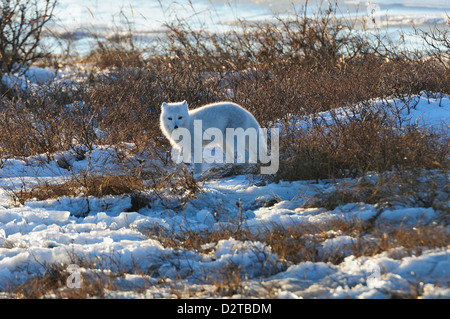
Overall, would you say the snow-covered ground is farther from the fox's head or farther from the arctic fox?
the fox's head

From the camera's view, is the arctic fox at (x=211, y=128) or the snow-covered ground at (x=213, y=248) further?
the arctic fox at (x=211, y=128)

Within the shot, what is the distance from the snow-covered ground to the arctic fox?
0.43m

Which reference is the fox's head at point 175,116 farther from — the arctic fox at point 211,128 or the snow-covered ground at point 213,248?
the snow-covered ground at point 213,248

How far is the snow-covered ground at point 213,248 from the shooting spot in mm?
2564

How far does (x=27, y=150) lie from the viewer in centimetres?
554

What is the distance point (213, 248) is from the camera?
3.15 meters

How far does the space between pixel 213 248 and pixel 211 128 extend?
1.94m

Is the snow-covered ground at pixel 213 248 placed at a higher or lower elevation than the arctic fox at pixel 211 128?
lower

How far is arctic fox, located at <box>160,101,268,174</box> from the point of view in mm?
4703

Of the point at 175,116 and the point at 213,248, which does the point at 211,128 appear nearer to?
the point at 175,116

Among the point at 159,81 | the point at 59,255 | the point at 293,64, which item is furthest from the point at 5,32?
the point at 59,255

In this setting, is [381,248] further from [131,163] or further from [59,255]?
[131,163]

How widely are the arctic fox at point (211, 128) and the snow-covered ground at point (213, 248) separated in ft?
1.42

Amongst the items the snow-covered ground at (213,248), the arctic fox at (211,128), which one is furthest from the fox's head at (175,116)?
the snow-covered ground at (213,248)
